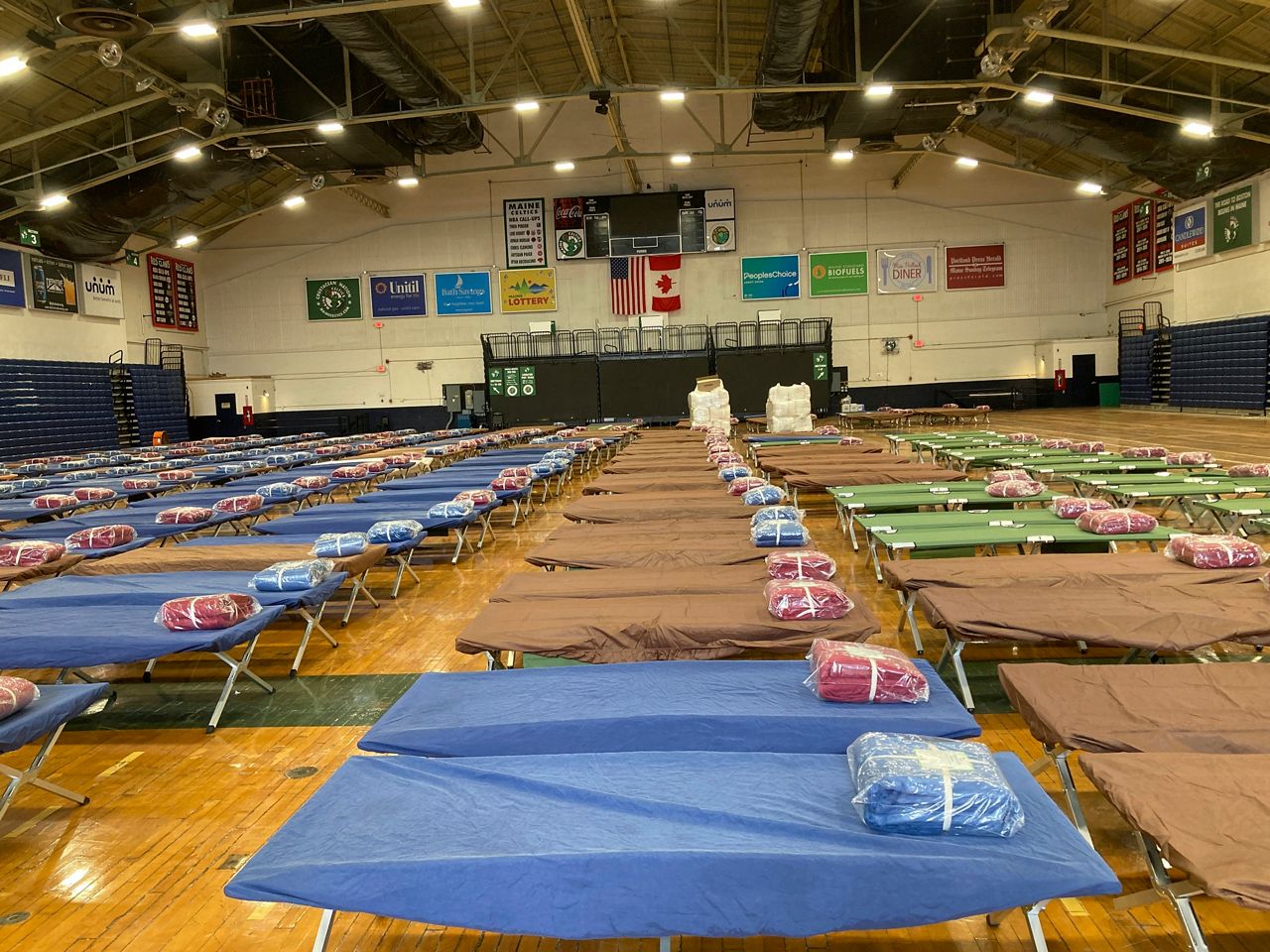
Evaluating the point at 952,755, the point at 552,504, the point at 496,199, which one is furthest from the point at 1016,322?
the point at 952,755

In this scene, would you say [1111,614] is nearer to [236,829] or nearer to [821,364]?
[236,829]

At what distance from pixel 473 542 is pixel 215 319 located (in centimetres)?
2125

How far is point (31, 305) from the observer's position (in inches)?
713

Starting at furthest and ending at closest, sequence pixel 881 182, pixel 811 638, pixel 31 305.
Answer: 1. pixel 881 182
2. pixel 31 305
3. pixel 811 638

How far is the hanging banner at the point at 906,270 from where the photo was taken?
24.5 m

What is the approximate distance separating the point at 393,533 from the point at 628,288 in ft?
64.0

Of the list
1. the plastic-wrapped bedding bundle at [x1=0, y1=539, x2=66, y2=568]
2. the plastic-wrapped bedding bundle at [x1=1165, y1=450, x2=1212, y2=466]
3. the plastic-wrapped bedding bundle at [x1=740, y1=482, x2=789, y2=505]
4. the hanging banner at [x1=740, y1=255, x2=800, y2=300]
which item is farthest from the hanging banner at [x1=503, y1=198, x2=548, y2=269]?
the plastic-wrapped bedding bundle at [x1=0, y1=539, x2=66, y2=568]

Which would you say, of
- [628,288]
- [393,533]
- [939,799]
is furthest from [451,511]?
[628,288]

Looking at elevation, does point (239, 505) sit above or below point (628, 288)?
below

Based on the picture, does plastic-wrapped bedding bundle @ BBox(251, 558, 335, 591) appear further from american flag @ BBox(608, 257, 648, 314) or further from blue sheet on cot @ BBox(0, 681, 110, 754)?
Answer: american flag @ BBox(608, 257, 648, 314)

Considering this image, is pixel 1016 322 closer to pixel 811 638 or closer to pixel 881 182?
pixel 881 182

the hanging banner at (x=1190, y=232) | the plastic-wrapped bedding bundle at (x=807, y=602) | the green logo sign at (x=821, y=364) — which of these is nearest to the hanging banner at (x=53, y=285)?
the green logo sign at (x=821, y=364)

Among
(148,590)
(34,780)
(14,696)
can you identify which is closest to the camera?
(14,696)

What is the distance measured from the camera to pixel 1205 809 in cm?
196
